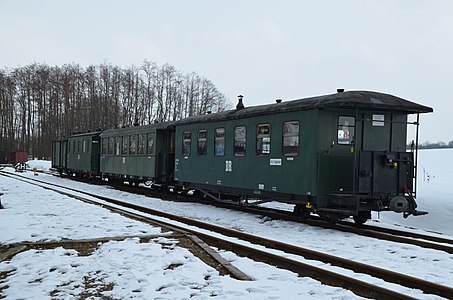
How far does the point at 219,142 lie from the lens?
1517 cm

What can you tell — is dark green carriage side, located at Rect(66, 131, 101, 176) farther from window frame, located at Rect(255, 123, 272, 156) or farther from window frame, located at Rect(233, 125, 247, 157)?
window frame, located at Rect(255, 123, 272, 156)

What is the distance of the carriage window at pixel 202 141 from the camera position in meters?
16.0

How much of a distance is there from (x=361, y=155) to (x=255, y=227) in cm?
301

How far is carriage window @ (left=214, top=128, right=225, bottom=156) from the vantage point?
1491 centimetres

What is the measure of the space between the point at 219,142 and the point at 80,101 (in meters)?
51.4

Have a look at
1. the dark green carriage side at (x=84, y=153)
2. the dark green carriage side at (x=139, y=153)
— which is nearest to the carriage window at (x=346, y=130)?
the dark green carriage side at (x=139, y=153)

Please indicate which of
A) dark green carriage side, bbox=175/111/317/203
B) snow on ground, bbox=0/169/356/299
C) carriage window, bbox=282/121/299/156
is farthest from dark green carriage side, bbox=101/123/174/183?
snow on ground, bbox=0/169/356/299

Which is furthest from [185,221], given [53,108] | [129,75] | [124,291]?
[53,108]

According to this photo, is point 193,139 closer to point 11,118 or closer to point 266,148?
point 266,148

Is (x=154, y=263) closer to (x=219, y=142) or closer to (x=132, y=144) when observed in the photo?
(x=219, y=142)

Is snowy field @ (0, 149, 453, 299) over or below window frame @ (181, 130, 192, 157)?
below

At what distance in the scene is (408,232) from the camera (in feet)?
34.5

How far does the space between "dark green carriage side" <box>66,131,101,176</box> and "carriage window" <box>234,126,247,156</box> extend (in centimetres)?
1622

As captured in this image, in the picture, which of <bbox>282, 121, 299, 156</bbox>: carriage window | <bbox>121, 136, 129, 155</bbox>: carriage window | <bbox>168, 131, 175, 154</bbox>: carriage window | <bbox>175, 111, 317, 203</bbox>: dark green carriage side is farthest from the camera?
<bbox>121, 136, 129, 155</bbox>: carriage window
